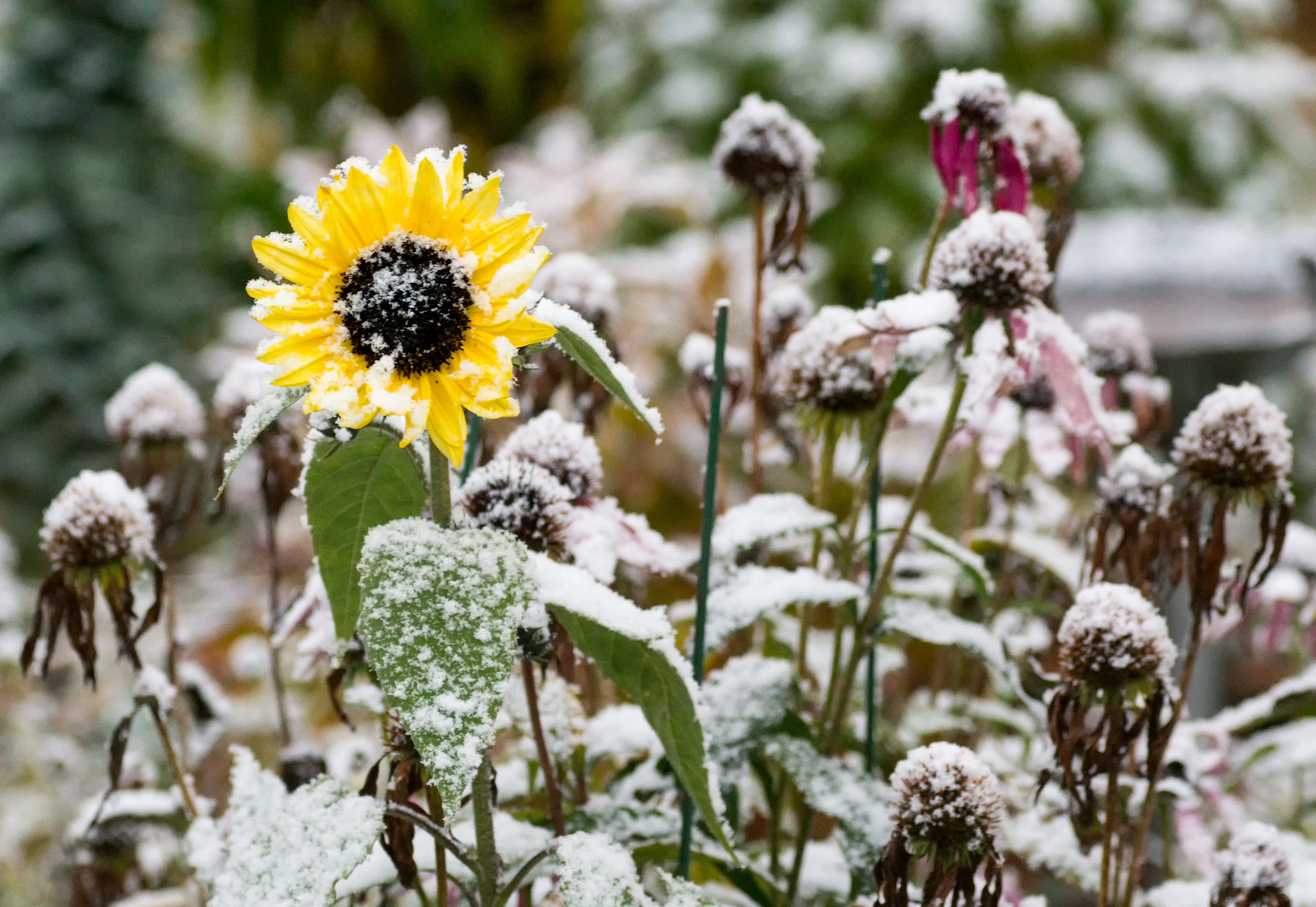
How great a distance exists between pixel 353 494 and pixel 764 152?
12.8 inches

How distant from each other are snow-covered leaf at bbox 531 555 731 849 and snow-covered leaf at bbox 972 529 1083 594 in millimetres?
282

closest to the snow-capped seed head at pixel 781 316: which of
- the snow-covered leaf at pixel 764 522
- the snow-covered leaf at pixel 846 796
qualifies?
the snow-covered leaf at pixel 764 522

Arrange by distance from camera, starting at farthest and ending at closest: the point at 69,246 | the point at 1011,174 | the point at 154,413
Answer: the point at 69,246 < the point at 154,413 < the point at 1011,174

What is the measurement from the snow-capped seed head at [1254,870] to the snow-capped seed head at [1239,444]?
141 mm

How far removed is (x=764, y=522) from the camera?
590 millimetres

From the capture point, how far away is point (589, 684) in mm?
731

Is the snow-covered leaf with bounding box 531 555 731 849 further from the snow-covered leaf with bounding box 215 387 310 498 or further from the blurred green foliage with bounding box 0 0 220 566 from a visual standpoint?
the blurred green foliage with bounding box 0 0 220 566

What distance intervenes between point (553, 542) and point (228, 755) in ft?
2.92

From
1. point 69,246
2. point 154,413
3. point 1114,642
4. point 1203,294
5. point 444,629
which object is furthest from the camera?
point 69,246

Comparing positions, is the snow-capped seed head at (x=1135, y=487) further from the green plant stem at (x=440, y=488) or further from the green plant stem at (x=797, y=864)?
the green plant stem at (x=440, y=488)

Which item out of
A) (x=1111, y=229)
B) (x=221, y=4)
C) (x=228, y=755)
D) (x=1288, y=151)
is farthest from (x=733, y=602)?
(x=221, y=4)

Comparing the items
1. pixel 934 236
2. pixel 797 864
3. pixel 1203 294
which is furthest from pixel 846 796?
pixel 1203 294

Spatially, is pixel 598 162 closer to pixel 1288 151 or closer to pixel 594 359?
pixel 594 359

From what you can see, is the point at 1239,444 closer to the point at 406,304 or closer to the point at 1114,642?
the point at 1114,642
